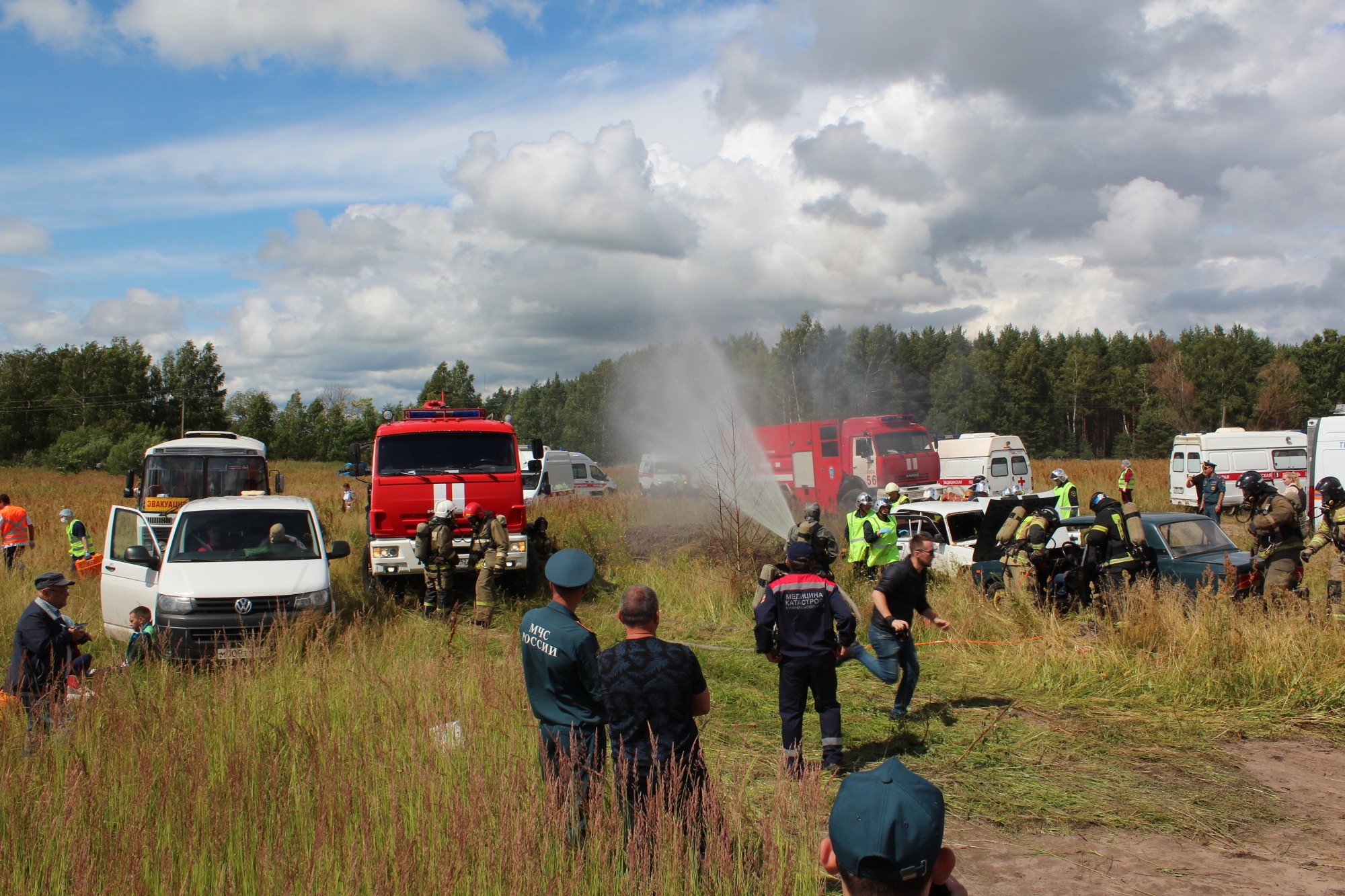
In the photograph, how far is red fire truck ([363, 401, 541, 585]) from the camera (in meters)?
11.9

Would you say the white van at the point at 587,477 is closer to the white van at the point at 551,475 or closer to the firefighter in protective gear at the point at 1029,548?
the white van at the point at 551,475

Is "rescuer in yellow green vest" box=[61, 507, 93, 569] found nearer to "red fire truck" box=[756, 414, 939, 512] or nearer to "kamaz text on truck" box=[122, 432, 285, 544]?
"kamaz text on truck" box=[122, 432, 285, 544]

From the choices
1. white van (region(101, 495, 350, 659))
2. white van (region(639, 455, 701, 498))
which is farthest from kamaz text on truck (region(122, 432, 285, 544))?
white van (region(639, 455, 701, 498))

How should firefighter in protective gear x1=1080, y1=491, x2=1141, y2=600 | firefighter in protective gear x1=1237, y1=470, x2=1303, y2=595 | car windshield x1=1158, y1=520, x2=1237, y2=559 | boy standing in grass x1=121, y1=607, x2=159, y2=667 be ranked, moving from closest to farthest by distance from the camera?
boy standing in grass x1=121, y1=607, x2=159, y2=667
firefighter in protective gear x1=1237, y1=470, x2=1303, y2=595
firefighter in protective gear x1=1080, y1=491, x2=1141, y2=600
car windshield x1=1158, y1=520, x2=1237, y2=559

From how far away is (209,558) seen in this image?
9.10 m

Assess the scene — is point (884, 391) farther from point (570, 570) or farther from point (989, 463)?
point (570, 570)

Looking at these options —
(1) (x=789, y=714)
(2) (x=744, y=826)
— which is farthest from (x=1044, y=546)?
(2) (x=744, y=826)

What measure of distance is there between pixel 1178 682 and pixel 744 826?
5129 mm

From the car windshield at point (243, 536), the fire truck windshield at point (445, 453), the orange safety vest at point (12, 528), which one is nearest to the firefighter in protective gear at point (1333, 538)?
the fire truck windshield at point (445, 453)

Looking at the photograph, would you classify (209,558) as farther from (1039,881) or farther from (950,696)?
(1039,881)

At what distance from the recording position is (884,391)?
66.7 metres

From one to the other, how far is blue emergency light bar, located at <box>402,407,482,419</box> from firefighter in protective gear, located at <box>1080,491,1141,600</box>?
9487 mm

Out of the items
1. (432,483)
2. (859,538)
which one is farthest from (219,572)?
(859,538)

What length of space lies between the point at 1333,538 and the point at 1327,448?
7960 mm
